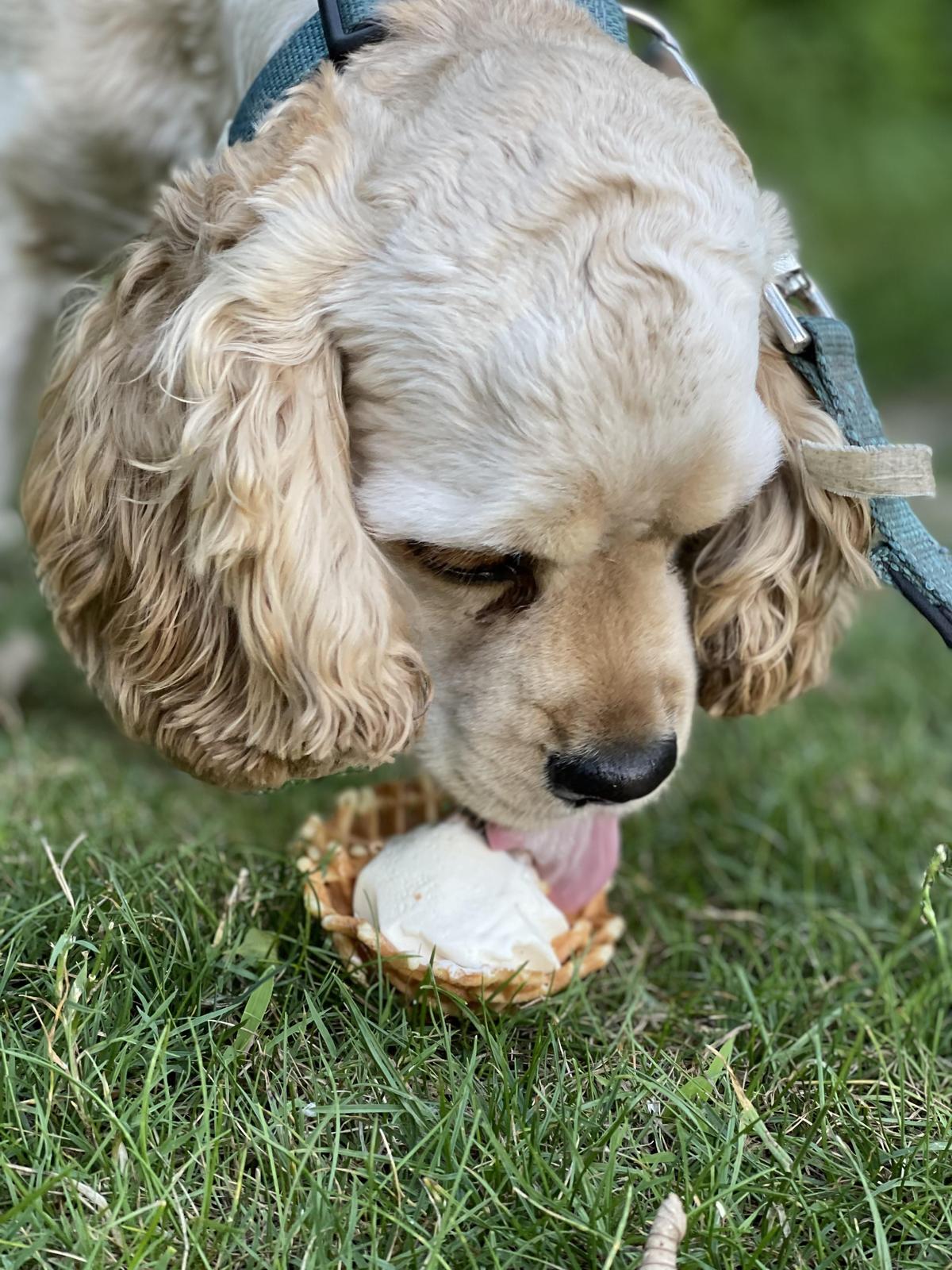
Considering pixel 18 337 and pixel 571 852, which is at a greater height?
pixel 18 337

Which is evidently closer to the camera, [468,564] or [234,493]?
[234,493]

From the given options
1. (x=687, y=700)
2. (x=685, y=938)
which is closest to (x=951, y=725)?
(x=685, y=938)

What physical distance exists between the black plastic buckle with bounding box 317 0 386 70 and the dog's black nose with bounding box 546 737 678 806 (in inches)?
49.3

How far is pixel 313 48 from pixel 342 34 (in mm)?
67

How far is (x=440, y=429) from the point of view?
2.02m

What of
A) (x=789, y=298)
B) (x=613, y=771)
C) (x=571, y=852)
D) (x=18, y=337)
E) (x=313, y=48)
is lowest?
(x=571, y=852)

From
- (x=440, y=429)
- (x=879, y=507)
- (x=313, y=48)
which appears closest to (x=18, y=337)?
(x=313, y=48)

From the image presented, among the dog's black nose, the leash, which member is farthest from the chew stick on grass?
the leash

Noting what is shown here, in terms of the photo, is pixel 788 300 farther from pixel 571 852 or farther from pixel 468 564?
pixel 571 852

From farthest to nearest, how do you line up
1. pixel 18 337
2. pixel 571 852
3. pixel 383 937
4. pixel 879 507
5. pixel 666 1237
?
pixel 18 337 → pixel 571 852 → pixel 879 507 → pixel 383 937 → pixel 666 1237

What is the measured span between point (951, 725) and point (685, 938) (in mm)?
1472

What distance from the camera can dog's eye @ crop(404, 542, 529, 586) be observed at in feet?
6.92

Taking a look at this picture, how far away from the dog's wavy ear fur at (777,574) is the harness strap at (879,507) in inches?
1.8

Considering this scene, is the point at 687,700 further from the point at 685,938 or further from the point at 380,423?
the point at 380,423
